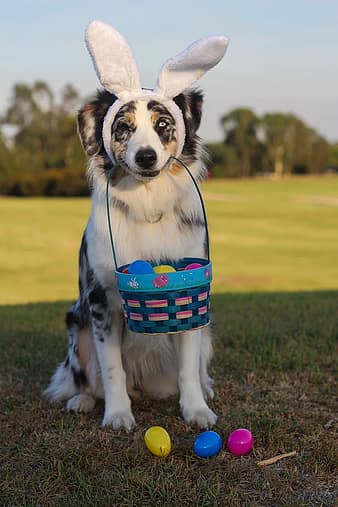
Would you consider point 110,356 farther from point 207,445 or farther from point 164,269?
point 207,445

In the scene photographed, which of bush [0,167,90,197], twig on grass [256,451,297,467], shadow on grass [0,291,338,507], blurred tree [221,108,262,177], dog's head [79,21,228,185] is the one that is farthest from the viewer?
blurred tree [221,108,262,177]

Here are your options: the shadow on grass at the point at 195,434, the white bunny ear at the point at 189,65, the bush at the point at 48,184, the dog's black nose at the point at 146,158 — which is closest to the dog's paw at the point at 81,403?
the shadow on grass at the point at 195,434

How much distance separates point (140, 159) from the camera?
10.6 feet

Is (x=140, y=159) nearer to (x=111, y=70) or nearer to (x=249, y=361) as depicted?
(x=111, y=70)

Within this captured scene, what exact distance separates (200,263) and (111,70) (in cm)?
108

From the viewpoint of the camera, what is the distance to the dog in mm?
3396

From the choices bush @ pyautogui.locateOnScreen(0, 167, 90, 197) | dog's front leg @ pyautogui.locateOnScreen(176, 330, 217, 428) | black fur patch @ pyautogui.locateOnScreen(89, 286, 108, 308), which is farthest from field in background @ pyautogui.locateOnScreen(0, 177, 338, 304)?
black fur patch @ pyautogui.locateOnScreen(89, 286, 108, 308)

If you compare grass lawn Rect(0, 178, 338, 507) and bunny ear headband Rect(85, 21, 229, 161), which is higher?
bunny ear headband Rect(85, 21, 229, 161)

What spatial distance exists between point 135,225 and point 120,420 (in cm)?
104

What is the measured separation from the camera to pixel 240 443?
316cm

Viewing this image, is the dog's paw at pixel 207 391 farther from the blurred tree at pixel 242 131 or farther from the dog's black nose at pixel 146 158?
the blurred tree at pixel 242 131

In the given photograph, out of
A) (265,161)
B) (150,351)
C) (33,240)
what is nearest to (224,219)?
(33,240)

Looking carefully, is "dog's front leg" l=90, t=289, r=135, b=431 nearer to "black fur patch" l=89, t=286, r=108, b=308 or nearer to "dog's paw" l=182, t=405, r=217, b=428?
"black fur patch" l=89, t=286, r=108, b=308

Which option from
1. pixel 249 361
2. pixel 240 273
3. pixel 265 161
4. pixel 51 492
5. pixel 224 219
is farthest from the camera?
pixel 265 161
